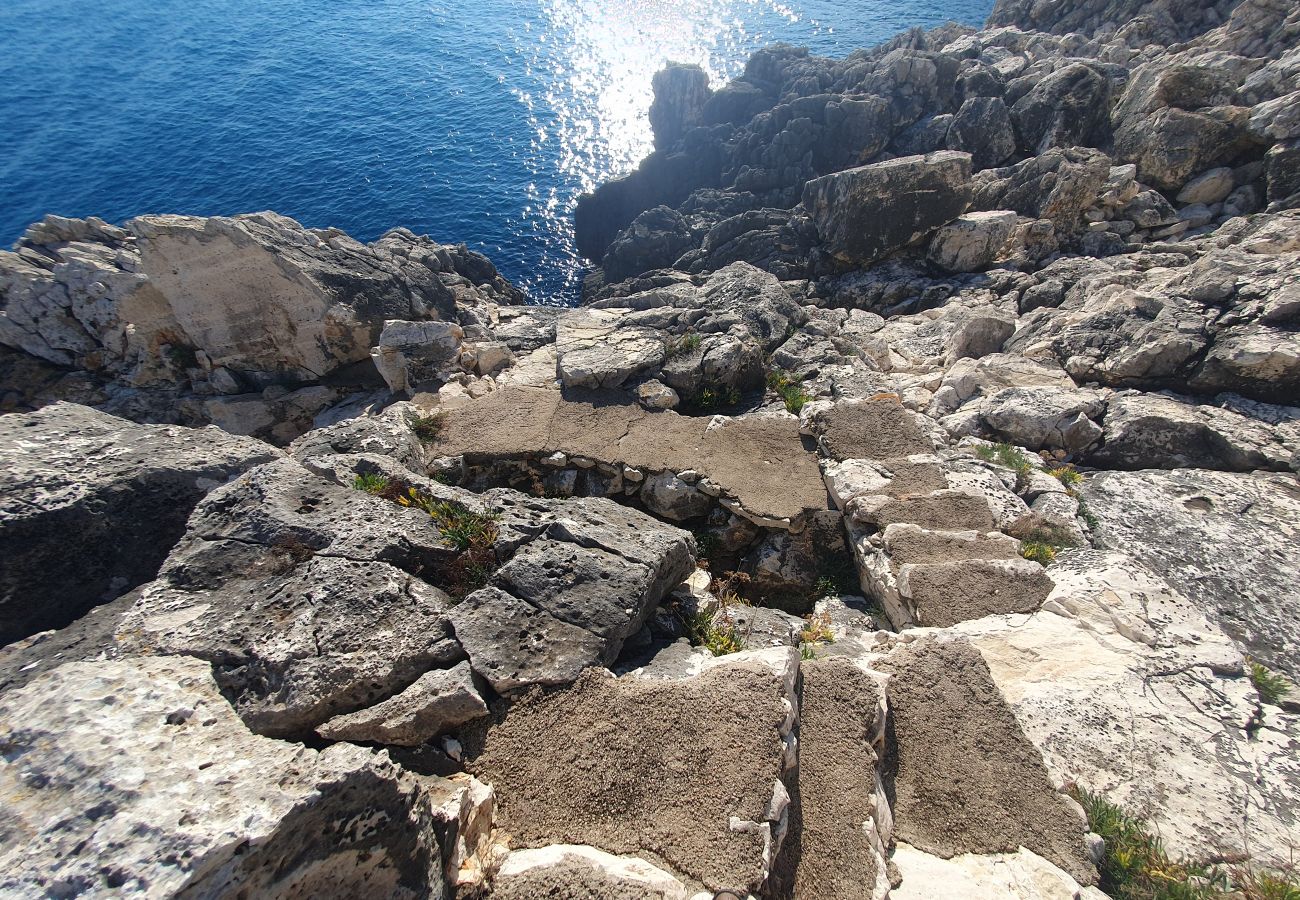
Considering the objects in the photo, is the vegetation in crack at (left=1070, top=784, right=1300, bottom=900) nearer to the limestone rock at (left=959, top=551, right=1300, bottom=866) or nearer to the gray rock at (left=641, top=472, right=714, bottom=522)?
the limestone rock at (left=959, top=551, right=1300, bottom=866)

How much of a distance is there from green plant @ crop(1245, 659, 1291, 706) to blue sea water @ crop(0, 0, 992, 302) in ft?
109

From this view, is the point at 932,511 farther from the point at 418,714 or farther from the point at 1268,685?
the point at 418,714

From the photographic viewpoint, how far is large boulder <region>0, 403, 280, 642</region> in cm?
633

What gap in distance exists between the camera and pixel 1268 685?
698cm

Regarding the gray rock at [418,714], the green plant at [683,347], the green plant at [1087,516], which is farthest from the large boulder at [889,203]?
the gray rock at [418,714]

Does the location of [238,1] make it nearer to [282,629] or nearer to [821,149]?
[821,149]

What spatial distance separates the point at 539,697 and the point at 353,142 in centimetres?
5466

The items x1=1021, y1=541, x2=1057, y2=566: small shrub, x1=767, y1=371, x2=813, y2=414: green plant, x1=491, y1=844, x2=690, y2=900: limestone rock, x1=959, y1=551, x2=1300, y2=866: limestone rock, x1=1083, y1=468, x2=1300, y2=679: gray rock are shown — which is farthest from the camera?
x1=767, y1=371, x2=813, y2=414: green plant

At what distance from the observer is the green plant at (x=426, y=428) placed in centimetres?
1190

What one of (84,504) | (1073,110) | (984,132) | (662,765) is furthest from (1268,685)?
(984,132)

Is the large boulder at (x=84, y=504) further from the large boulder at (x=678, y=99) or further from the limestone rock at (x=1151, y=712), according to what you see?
the large boulder at (x=678, y=99)

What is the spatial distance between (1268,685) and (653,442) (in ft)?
29.7

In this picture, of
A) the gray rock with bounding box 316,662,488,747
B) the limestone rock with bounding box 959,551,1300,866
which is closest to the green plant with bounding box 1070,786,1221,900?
the limestone rock with bounding box 959,551,1300,866

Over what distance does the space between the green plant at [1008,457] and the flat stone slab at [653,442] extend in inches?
127
